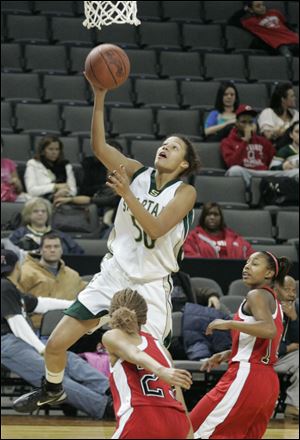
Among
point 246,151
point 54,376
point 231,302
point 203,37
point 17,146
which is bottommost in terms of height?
point 231,302

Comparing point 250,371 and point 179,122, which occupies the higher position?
point 179,122

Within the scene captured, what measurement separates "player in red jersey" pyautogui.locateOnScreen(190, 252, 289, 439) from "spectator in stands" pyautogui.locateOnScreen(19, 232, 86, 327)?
301 centimetres

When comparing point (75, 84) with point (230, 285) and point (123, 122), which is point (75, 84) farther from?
point (230, 285)

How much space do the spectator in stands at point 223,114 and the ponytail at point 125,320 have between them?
22.3 feet

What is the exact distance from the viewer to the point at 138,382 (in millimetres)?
4719

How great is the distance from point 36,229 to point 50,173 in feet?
3.57

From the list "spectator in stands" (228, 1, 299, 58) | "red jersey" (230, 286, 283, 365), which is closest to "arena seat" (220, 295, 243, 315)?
"red jersey" (230, 286, 283, 365)

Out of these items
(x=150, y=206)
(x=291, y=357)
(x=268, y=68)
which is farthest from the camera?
(x=268, y=68)

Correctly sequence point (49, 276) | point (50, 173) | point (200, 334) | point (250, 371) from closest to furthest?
point (250, 371) → point (200, 334) → point (49, 276) → point (50, 173)

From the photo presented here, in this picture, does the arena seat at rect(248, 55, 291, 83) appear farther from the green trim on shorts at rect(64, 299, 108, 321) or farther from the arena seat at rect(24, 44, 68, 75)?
the green trim on shorts at rect(64, 299, 108, 321)

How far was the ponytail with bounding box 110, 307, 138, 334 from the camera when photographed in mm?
4762

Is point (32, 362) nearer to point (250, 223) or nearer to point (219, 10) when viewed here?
point (250, 223)

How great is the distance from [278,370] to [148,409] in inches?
163

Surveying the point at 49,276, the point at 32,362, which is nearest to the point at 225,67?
the point at 49,276
